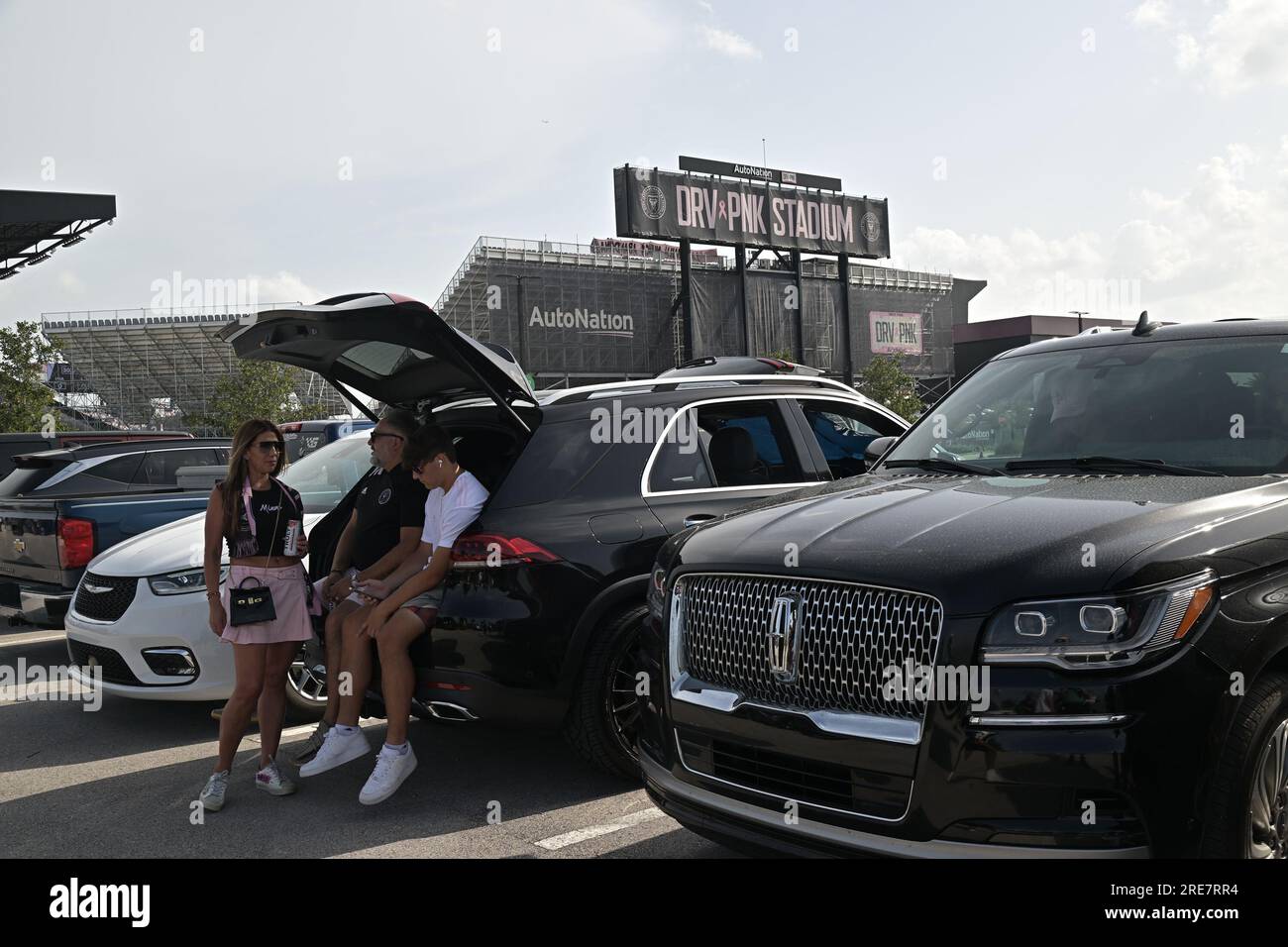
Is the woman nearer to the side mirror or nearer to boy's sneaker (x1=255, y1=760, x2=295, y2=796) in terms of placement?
boy's sneaker (x1=255, y1=760, x2=295, y2=796)

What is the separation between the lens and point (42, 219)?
32.2 metres

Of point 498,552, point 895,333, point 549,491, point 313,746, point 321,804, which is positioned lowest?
point 321,804

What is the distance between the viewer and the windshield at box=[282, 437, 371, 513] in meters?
7.58

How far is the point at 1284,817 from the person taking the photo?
3045mm

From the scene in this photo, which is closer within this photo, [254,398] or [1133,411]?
[1133,411]

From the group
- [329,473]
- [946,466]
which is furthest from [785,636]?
[329,473]

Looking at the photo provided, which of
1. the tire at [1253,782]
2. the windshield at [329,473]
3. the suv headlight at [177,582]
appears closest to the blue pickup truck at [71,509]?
the windshield at [329,473]

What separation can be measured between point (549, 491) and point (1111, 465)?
7.65ft

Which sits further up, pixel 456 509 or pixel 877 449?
pixel 877 449

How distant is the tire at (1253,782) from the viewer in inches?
109

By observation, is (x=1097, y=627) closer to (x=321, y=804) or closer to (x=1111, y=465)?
(x=1111, y=465)

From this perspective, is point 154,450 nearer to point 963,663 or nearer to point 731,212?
point 963,663

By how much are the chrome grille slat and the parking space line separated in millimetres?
1211
